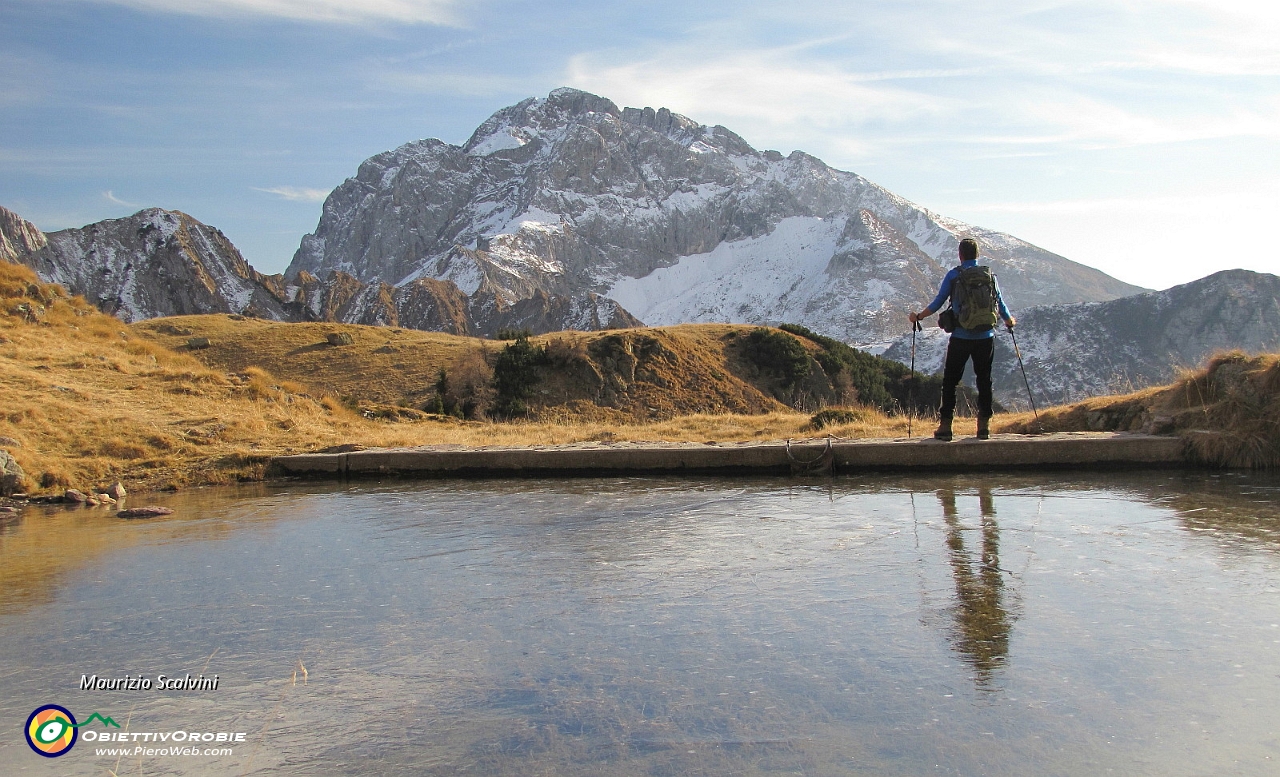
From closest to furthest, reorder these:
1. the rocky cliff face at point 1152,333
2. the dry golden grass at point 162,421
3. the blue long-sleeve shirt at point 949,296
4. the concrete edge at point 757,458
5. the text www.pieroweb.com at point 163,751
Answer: the text www.pieroweb.com at point 163,751
the concrete edge at point 757,458
the blue long-sleeve shirt at point 949,296
the dry golden grass at point 162,421
the rocky cliff face at point 1152,333

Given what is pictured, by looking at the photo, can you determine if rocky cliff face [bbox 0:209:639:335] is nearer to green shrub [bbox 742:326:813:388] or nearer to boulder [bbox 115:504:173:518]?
green shrub [bbox 742:326:813:388]

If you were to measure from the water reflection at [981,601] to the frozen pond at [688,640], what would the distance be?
21mm

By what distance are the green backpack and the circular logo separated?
794 centimetres

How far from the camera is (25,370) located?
44.3ft

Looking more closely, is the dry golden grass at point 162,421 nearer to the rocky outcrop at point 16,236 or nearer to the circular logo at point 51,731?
the circular logo at point 51,731

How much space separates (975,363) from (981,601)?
5.39m

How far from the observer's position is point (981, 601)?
4.45m

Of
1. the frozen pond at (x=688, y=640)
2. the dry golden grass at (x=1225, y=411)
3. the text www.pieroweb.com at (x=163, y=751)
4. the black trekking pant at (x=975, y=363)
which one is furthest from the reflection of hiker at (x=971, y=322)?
the text www.pieroweb.com at (x=163, y=751)

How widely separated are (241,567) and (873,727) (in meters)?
4.28

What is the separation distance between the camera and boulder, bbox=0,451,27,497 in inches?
362

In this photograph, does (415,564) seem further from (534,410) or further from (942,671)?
(534,410)

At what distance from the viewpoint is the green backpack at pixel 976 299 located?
351 inches

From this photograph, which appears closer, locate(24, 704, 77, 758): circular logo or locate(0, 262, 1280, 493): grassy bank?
locate(24, 704, 77, 758): circular logo

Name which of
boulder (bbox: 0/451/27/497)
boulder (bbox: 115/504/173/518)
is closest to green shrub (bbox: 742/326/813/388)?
boulder (bbox: 0/451/27/497)
